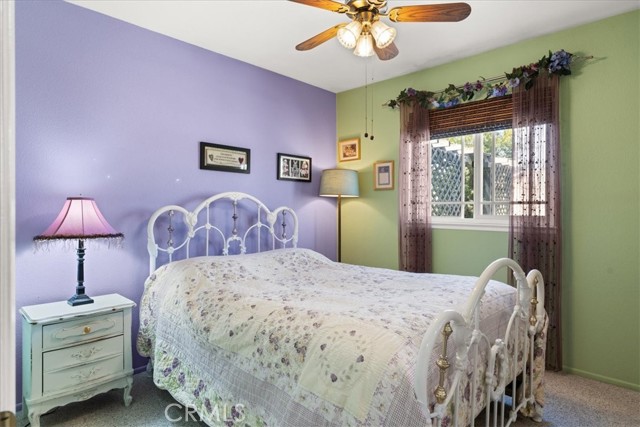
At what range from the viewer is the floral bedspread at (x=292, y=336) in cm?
123

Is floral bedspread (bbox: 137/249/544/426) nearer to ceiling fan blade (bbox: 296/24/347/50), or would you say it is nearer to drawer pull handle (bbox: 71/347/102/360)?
drawer pull handle (bbox: 71/347/102/360)

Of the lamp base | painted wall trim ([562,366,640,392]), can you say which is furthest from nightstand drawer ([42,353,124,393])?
painted wall trim ([562,366,640,392])

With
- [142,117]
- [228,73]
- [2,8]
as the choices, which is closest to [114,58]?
[142,117]

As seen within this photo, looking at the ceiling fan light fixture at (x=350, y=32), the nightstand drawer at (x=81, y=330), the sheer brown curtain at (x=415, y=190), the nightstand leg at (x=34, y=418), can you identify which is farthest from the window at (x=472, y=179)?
the nightstand leg at (x=34, y=418)

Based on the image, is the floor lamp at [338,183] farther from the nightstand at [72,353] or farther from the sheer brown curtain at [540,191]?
the nightstand at [72,353]

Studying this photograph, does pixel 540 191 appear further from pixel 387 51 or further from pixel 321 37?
pixel 321 37

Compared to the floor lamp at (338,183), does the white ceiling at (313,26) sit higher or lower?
higher

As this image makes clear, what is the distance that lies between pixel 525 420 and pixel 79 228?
2732mm

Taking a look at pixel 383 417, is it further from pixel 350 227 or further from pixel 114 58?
pixel 350 227

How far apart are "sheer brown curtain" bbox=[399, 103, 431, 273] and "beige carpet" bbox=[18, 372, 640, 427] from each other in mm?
1391

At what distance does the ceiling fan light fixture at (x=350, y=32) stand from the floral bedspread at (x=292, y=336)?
1364 millimetres

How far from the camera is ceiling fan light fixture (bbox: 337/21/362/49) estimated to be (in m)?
1.88

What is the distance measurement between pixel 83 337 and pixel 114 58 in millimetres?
1841

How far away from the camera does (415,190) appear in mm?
3400
